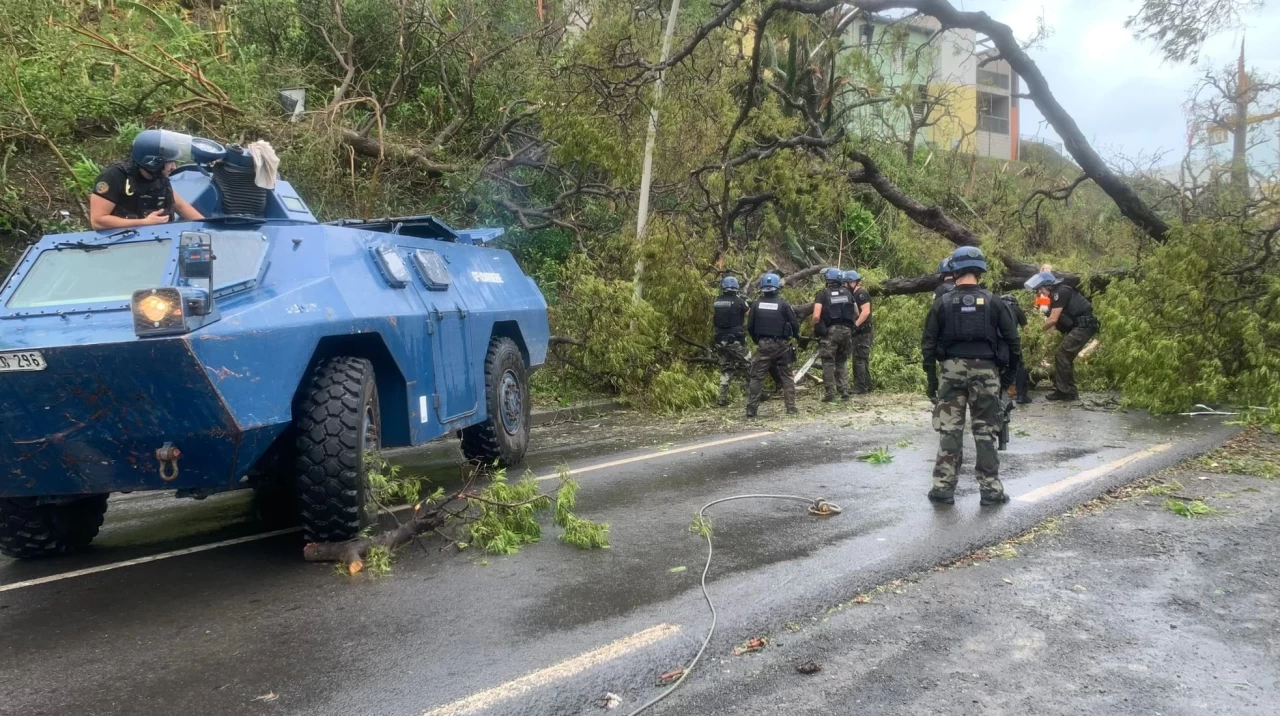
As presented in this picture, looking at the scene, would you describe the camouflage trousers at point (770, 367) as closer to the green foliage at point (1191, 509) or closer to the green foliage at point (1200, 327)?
the green foliage at point (1200, 327)

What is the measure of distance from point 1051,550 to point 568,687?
3.20 m

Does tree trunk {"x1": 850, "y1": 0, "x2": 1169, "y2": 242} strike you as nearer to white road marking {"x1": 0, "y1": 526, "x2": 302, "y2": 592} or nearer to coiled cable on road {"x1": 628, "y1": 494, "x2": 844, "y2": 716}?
coiled cable on road {"x1": 628, "y1": 494, "x2": 844, "y2": 716}

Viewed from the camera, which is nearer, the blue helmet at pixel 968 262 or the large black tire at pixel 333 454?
the large black tire at pixel 333 454

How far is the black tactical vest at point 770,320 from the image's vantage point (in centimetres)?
1198

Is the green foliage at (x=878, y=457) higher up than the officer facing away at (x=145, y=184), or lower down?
lower down

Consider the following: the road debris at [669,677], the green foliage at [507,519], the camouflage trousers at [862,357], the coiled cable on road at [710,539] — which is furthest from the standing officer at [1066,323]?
the road debris at [669,677]

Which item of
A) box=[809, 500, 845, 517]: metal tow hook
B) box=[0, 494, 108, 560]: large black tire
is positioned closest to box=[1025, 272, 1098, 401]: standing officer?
box=[809, 500, 845, 517]: metal tow hook

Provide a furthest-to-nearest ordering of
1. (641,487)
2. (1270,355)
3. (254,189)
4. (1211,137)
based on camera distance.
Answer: (1211,137)
(1270,355)
(641,487)
(254,189)

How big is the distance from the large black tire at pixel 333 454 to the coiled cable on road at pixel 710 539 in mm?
1991

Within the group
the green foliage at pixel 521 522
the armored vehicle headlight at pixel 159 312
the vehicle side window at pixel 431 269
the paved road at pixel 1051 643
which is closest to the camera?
the paved road at pixel 1051 643

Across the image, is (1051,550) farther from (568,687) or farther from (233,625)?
(233,625)

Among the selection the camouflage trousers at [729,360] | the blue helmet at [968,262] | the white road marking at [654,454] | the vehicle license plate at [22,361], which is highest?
the blue helmet at [968,262]

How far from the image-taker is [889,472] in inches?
304

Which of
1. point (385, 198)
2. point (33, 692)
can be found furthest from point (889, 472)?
point (385, 198)
